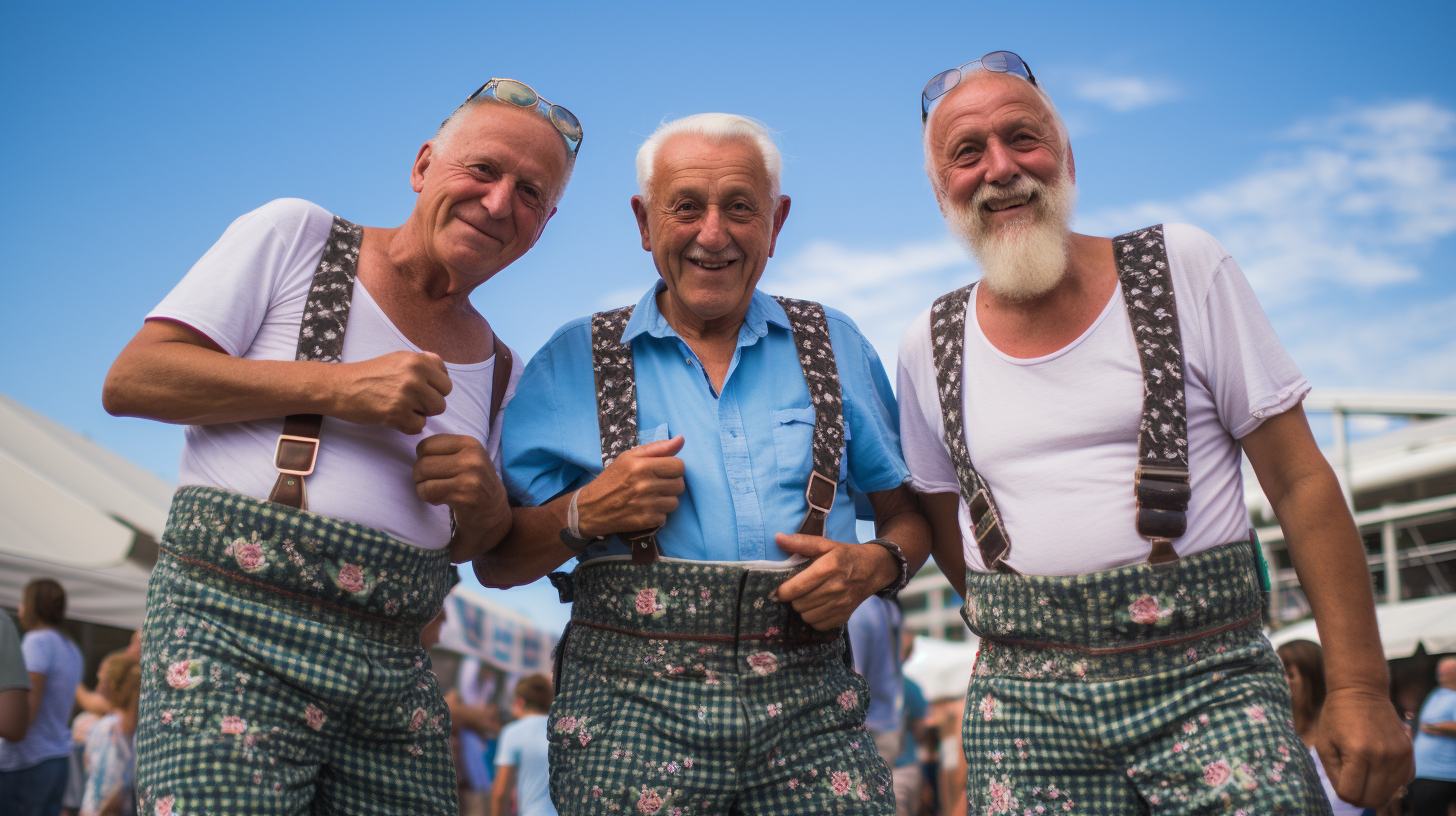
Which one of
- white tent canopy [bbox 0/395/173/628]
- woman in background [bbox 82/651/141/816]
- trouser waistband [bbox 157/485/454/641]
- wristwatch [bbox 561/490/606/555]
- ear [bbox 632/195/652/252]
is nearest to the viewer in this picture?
trouser waistband [bbox 157/485/454/641]

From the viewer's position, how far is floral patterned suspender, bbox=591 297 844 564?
7.00 feet

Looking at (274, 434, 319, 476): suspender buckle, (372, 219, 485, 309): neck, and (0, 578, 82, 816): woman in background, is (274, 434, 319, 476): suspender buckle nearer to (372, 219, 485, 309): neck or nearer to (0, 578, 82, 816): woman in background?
(372, 219, 485, 309): neck

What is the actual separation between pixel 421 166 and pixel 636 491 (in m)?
1.07

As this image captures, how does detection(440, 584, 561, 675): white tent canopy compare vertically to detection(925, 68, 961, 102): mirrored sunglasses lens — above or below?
below

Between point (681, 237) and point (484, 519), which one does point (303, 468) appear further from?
point (681, 237)

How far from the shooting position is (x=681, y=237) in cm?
227

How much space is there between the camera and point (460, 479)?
6.48 ft

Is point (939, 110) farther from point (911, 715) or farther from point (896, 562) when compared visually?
point (911, 715)

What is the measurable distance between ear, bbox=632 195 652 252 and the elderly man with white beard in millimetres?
772

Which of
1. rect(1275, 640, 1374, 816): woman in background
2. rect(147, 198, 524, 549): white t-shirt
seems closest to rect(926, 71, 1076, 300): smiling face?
rect(147, 198, 524, 549): white t-shirt

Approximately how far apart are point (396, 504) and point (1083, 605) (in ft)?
4.39

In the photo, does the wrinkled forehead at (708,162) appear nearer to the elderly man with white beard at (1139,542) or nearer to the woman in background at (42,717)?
the elderly man with white beard at (1139,542)

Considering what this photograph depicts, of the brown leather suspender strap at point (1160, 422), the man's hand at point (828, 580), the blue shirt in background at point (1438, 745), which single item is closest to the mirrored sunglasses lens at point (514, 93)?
the man's hand at point (828, 580)

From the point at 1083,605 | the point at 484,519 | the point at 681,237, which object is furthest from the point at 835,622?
the point at 681,237
